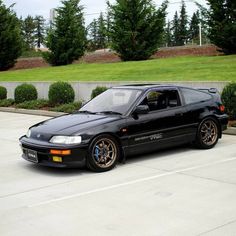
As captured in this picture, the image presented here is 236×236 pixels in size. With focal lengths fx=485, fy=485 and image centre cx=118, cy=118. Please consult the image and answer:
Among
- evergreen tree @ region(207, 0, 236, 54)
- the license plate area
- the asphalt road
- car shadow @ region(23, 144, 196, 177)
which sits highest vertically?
evergreen tree @ region(207, 0, 236, 54)

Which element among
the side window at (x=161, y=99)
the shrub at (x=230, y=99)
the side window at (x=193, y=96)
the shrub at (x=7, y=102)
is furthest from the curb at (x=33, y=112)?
the side window at (x=161, y=99)

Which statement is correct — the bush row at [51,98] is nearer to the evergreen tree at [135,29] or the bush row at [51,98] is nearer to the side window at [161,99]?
the side window at [161,99]

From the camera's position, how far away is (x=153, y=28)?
29.3 m

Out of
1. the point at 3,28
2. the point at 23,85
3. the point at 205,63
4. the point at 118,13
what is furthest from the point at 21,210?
the point at 3,28

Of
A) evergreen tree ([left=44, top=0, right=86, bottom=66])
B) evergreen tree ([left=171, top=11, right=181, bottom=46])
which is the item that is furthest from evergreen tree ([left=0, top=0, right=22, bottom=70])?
evergreen tree ([left=171, top=11, right=181, bottom=46])

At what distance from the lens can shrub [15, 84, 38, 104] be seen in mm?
19297

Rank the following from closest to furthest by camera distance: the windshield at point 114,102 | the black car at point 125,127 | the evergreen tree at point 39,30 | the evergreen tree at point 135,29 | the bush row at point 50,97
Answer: the black car at point 125,127 → the windshield at point 114,102 → the bush row at point 50,97 → the evergreen tree at point 135,29 → the evergreen tree at point 39,30

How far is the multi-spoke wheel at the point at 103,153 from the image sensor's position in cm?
763

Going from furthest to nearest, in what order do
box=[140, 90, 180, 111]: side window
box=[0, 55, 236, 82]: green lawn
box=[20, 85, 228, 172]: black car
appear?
box=[0, 55, 236, 82]: green lawn
box=[140, 90, 180, 111]: side window
box=[20, 85, 228, 172]: black car

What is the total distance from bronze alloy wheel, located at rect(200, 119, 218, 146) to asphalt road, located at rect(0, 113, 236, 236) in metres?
0.30

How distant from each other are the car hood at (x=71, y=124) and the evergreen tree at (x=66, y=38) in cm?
2560

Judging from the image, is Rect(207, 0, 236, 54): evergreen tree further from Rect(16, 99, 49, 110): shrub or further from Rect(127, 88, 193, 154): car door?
Rect(127, 88, 193, 154): car door

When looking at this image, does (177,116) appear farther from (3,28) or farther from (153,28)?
(3,28)

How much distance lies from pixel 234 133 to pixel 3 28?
2857cm
